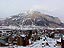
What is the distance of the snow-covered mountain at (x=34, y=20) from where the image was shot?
4098 mm

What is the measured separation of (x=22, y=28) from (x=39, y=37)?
22.3 inches

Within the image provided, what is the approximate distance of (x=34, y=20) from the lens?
4176 millimetres

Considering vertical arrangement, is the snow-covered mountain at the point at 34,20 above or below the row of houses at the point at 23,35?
above

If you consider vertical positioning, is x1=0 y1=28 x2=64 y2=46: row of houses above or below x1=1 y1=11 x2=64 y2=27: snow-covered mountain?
below

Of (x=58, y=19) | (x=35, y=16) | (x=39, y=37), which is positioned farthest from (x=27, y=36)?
(x=58, y=19)

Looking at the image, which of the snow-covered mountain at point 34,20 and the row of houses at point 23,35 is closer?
the row of houses at point 23,35

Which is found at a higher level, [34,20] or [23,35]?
[34,20]

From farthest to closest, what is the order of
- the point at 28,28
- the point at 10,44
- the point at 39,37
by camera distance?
the point at 28,28, the point at 39,37, the point at 10,44

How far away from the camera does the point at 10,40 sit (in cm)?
391

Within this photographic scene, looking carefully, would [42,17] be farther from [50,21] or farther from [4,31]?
[4,31]

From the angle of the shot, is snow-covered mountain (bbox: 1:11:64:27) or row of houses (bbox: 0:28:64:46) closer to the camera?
row of houses (bbox: 0:28:64:46)

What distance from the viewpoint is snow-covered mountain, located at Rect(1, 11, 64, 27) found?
4.10 metres

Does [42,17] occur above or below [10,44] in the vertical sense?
above

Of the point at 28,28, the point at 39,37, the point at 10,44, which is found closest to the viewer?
the point at 10,44
